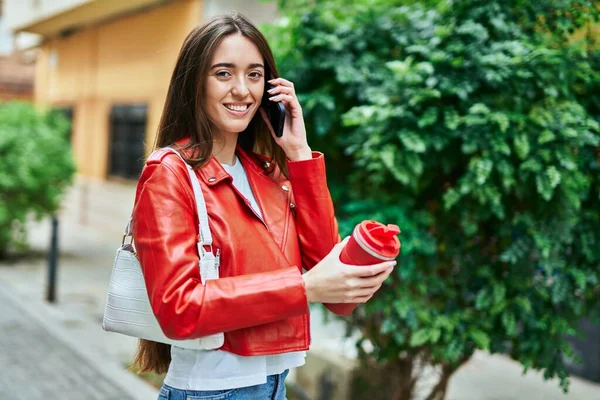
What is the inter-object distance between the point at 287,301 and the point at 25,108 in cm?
953

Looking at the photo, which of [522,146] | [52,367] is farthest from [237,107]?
[52,367]

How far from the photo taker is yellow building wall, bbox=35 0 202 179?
11.0 meters

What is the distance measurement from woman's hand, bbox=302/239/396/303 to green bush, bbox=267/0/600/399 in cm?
155

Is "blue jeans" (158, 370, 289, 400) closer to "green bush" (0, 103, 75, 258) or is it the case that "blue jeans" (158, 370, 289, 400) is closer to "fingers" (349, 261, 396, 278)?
"fingers" (349, 261, 396, 278)

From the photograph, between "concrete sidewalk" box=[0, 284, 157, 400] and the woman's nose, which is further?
"concrete sidewalk" box=[0, 284, 157, 400]

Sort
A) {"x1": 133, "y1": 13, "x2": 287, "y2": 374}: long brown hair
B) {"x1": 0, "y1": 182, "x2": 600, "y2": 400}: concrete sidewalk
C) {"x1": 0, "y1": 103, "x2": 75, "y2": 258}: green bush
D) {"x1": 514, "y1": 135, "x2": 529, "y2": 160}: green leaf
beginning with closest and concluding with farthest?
{"x1": 133, "y1": 13, "x2": 287, "y2": 374}: long brown hair, {"x1": 514, "y1": 135, "x2": 529, "y2": 160}: green leaf, {"x1": 0, "y1": 182, "x2": 600, "y2": 400}: concrete sidewalk, {"x1": 0, "y1": 103, "x2": 75, "y2": 258}: green bush

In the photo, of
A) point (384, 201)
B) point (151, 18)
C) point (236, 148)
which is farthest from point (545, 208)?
point (151, 18)

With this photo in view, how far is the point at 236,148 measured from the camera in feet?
6.41

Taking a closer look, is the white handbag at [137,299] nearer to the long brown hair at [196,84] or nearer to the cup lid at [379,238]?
the long brown hair at [196,84]

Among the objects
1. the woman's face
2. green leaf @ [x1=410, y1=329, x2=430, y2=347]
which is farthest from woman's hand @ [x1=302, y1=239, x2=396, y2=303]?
green leaf @ [x1=410, y1=329, x2=430, y2=347]

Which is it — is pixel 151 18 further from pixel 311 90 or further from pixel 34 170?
pixel 311 90

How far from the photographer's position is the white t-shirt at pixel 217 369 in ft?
5.59

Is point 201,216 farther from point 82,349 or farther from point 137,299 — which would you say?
point 82,349

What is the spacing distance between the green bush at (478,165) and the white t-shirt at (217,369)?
1.50 m
